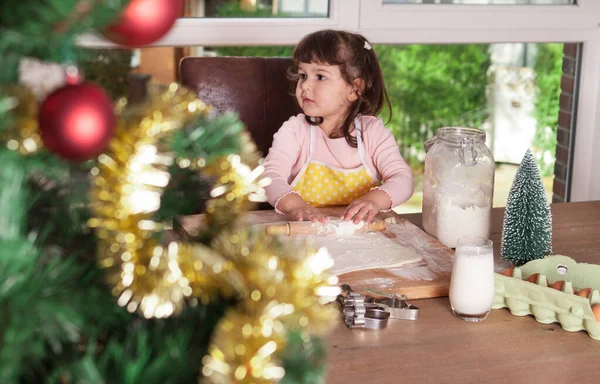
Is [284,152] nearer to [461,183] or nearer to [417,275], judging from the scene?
[461,183]

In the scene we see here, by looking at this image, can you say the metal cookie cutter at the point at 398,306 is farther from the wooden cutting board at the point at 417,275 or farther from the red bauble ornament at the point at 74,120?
the red bauble ornament at the point at 74,120

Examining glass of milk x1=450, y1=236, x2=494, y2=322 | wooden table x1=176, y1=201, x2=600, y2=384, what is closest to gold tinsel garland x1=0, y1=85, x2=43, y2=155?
wooden table x1=176, y1=201, x2=600, y2=384

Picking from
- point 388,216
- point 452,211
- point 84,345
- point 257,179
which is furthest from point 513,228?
point 84,345

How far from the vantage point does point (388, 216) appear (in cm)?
182

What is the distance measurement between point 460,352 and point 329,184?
99cm

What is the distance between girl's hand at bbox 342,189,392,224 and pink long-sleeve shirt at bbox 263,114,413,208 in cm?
14

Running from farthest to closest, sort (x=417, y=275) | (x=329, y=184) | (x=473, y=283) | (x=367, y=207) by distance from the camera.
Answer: (x=329, y=184) → (x=367, y=207) → (x=417, y=275) → (x=473, y=283)

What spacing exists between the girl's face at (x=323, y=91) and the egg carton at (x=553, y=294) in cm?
90

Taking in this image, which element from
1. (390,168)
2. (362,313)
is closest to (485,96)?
(390,168)

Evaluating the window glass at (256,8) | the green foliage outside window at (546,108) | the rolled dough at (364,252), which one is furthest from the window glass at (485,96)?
the rolled dough at (364,252)

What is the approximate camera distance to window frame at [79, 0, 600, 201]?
2633 mm

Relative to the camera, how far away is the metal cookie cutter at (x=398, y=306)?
1.27 metres

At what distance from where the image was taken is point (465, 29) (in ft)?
9.30

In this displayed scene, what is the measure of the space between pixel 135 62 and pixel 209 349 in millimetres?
2963
